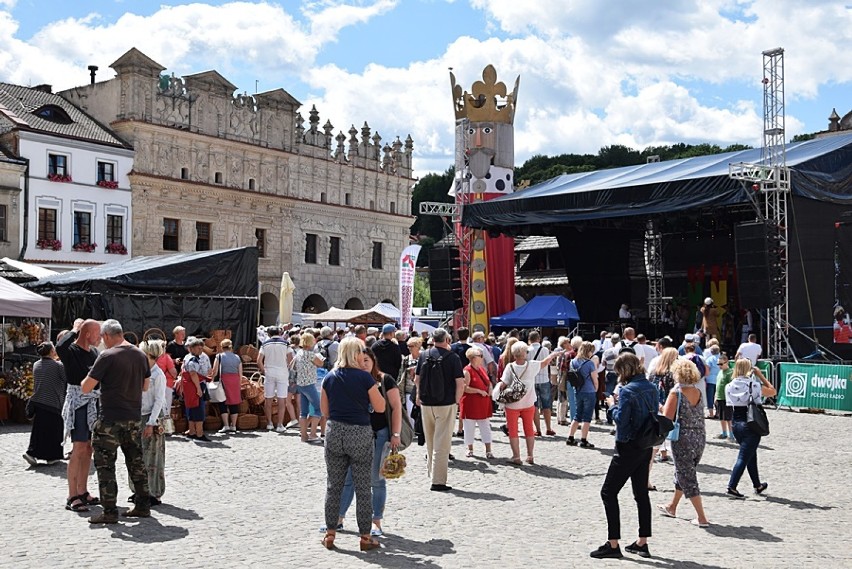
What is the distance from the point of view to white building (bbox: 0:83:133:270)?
36.6 meters

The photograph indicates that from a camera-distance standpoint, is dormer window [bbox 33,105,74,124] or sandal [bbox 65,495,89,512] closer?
sandal [bbox 65,495,89,512]

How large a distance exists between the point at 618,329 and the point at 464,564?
2121 centimetres

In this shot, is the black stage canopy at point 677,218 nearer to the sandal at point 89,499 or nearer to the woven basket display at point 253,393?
the woven basket display at point 253,393

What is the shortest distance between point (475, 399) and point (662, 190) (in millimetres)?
11770

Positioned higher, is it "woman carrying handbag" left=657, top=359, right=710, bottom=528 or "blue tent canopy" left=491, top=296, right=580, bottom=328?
"blue tent canopy" left=491, top=296, right=580, bottom=328

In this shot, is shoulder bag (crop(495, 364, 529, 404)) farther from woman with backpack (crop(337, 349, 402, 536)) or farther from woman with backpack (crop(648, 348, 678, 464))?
woman with backpack (crop(337, 349, 402, 536))

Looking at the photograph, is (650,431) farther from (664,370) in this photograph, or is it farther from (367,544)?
(367,544)

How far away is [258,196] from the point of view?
4516cm

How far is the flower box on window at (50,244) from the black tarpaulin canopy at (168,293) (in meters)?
17.4

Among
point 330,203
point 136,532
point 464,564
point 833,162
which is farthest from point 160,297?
point 330,203

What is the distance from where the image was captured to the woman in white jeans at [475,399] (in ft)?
39.9

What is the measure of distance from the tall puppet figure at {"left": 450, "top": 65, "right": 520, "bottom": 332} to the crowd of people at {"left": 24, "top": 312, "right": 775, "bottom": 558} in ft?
46.8

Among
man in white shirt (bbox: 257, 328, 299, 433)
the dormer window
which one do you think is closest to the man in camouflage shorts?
man in white shirt (bbox: 257, 328, 299, 433)

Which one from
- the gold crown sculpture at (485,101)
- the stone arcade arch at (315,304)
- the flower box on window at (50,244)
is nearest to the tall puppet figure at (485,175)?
the gold crown sculpture at (485,101)
